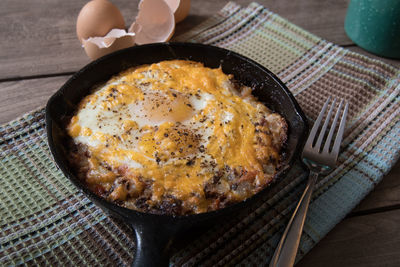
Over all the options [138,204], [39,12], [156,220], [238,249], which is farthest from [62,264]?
[39,12]

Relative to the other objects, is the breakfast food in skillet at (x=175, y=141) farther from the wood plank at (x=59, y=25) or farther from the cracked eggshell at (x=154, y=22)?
the wood plank at (x=59, y=25)

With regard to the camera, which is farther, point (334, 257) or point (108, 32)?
point (108, 32)

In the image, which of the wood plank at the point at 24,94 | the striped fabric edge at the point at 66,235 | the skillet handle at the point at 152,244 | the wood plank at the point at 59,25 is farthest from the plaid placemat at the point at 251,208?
the wood plank at the point at 59,25

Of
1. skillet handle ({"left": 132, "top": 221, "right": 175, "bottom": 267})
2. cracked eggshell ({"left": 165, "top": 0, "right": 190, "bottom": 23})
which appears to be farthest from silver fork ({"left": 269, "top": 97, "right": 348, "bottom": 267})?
cracked eggshell ({"left": 165, "top": 0, "right": 190, "bottom": 23})

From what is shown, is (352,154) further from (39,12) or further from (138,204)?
(39,12)

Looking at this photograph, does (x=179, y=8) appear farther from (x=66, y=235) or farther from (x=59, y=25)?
(x=66, y=235)

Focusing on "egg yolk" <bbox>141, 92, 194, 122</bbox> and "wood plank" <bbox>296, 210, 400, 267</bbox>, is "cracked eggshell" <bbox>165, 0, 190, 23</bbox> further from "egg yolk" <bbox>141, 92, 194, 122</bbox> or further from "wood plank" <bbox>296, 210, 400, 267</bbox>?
"wood plank" <bbox>296, 210, 400, 267</bbox>
